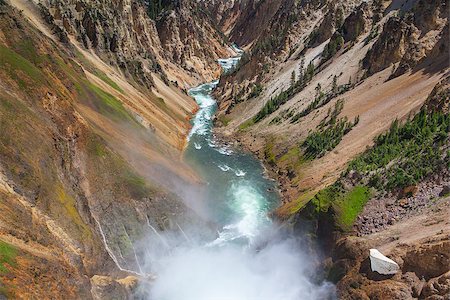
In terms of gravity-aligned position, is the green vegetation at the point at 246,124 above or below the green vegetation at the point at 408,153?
below

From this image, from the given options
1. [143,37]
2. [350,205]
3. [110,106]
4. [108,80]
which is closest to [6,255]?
[350,205]

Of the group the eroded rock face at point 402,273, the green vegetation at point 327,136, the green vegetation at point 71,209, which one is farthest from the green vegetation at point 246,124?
the eroded rock face at point 402,273

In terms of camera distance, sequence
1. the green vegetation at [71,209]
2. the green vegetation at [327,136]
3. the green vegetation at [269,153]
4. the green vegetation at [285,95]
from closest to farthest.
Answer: the green vegetation at [71,209] → the green vegetation at [327,136] → the green vegetation at [269,153] → the green vegetation at [285,95]

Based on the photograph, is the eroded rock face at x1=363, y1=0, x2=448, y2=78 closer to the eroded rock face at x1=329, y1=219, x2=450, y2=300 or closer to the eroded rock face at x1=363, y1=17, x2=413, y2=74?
the eroded rock face at x1=363, y1=17, x2=413, y2=74

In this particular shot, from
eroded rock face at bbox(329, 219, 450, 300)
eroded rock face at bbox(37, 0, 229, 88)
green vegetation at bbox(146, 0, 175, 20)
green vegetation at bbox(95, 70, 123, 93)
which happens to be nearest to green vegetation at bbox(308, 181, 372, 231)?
eroded rock face at bbox(329, 219, 450, 300)

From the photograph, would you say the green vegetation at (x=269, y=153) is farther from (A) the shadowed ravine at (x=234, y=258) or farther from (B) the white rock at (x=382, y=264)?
(B) the white rock at (x=382, y=264)

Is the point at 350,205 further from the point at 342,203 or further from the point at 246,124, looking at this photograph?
the point at 246,124

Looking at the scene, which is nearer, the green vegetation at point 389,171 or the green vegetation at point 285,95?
the green vegetation at point 389,171
